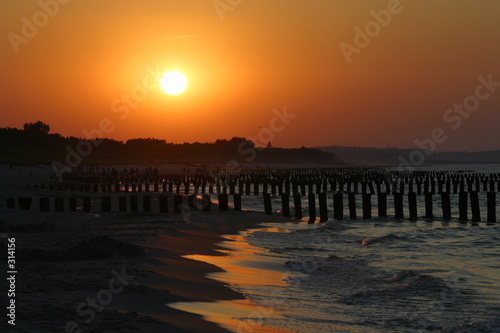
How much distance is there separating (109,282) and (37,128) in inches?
5067

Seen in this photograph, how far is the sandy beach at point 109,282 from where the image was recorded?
20.0 feet

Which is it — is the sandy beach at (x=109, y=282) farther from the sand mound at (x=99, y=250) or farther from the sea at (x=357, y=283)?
the sea at (x=357, y=283)

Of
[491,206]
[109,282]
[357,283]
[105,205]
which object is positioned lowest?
[357,283]

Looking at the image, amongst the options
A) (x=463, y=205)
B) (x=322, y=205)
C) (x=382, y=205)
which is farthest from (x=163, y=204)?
(x=463, y=205)

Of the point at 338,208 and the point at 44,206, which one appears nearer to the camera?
the point at 44,206

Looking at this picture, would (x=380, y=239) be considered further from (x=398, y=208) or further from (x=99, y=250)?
(x=99, y=250)

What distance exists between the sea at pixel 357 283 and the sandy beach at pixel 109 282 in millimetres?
444

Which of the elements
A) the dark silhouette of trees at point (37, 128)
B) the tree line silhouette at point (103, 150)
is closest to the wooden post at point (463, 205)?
the tree line silhouette at point (103, 150)

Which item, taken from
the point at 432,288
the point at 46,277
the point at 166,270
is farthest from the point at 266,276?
the point at 46,277

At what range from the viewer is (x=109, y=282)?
7996 millimetres

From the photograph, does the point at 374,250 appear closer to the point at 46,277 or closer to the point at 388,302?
the point at 388,302

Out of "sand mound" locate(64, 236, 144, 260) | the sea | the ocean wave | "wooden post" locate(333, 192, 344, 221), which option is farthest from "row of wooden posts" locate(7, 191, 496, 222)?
"sand mound" locate(64, 236, 144, 260)

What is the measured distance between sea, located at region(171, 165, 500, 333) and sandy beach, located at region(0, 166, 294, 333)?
44cm

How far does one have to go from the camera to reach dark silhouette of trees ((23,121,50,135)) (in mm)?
125662
